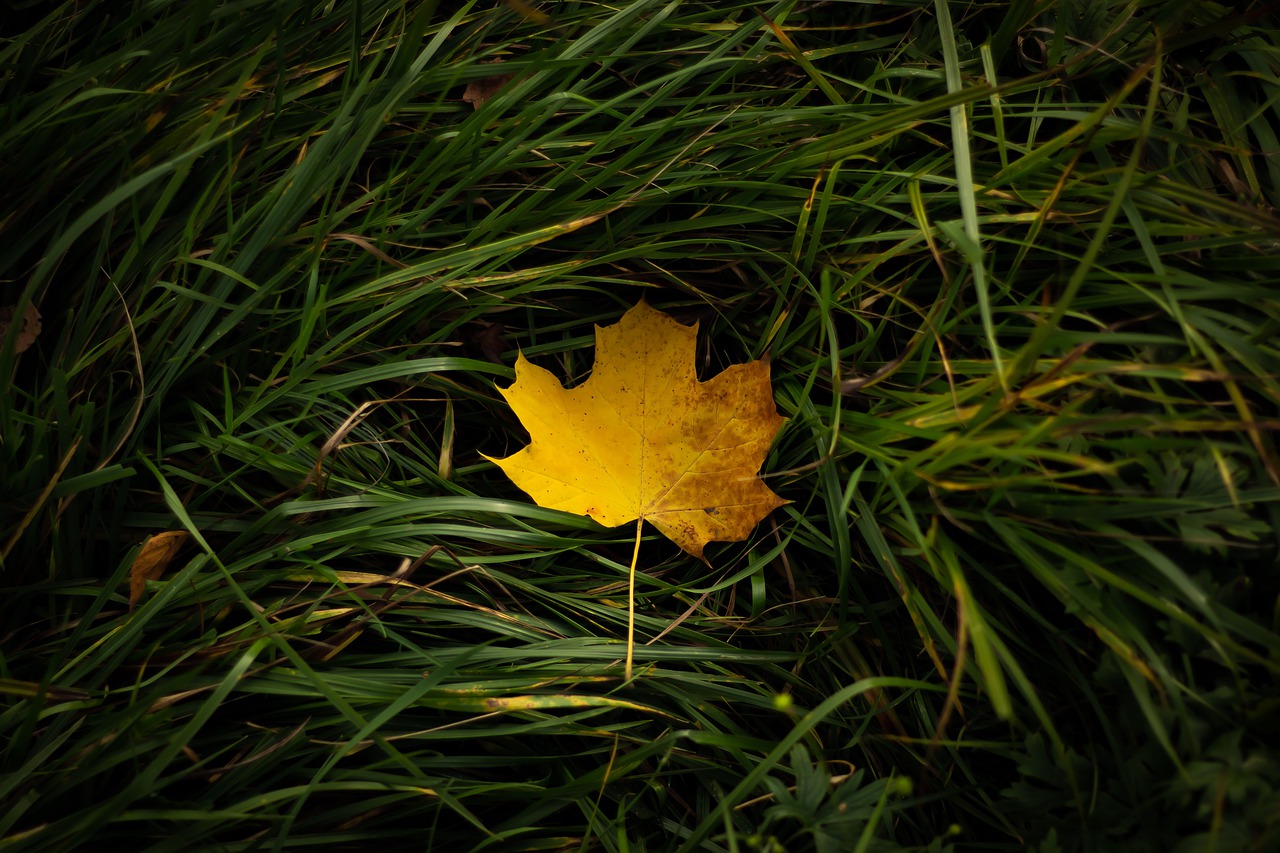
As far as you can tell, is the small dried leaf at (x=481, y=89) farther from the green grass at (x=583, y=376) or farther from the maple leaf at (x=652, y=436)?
the maple leaf at (x=652, y=436)

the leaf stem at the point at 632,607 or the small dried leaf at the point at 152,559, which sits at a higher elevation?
the small dried leaf at the point at 152,559

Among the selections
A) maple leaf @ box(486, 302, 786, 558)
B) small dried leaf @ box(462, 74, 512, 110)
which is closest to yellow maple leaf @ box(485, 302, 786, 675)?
maple leaf @ box(486, 302, 786, 558)

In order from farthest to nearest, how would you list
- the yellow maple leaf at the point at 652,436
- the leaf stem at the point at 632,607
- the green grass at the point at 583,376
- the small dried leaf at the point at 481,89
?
the small dried leaf at the point at 481,89 < the yellow maple leaf at the point at 652,436 < the leaf stem at the point at 632,607 < the green grass at the point at 583,376

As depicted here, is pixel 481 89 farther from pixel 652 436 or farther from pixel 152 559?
pixel 152 559

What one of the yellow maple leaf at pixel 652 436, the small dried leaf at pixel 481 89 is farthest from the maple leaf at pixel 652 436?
the small dried leaf at pixel 481 89

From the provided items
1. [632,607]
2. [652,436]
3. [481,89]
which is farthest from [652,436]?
[481,89]

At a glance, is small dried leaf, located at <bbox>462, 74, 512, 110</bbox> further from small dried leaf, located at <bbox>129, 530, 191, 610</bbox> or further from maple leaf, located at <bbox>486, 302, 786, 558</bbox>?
small dried leaf, located at <bbox>129, 530, 191, 610</bbox>

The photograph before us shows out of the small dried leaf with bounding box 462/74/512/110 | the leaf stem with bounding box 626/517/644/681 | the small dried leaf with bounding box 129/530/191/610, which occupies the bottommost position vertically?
the leaf stem with bounding box 626/517/644/681

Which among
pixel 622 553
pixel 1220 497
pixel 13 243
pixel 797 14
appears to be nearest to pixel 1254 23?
pixel 797 14
